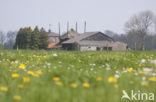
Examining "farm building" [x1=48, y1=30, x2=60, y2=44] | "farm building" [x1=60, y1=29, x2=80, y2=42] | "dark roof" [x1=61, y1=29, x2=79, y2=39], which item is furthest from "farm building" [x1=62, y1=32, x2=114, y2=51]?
"farm building" [x1=48, y1=30, x2=60, y2=44]

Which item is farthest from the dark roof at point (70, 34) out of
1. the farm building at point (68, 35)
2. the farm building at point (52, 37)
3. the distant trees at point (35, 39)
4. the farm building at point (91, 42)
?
the farm building at point (52, 37)

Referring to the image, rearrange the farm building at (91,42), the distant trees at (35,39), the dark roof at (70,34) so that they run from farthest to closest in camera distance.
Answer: the dark roof at (70,34)
the distant trees at (35,39)
the farm building at (91,42)

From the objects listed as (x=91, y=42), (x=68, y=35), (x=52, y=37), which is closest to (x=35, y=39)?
Answer: (x=68, y=35)

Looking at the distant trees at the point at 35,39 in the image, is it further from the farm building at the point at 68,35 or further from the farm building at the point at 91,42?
the farm building at the point at 68,35

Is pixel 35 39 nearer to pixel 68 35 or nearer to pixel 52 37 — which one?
pixel 68 35

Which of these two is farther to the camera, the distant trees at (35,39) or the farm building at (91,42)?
the distant trees at (35,39)

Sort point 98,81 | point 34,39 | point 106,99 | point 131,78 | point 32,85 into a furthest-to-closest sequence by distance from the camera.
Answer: point 34,39 < point 131,78 < point 98,81 < point 32,85 < point 106,99

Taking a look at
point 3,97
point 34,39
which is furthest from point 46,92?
point 34,39

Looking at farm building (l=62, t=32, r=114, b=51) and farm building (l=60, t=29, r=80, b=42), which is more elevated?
farm building (l=60, t=29, r=80, b=42)

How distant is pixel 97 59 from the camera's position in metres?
6.48

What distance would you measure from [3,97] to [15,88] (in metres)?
0.35

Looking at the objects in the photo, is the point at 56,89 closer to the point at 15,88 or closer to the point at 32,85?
the point at 32,85

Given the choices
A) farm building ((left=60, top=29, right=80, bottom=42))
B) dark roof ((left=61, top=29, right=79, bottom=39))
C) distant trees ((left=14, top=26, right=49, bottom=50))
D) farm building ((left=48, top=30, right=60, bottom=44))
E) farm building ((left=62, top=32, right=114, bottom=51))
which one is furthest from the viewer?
farm building ((left=48, top=30, right=60, bottom=44))

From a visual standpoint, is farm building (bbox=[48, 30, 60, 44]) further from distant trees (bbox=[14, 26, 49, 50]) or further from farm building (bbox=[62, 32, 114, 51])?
farm building (bbox=[62, 32, 114, 51])
